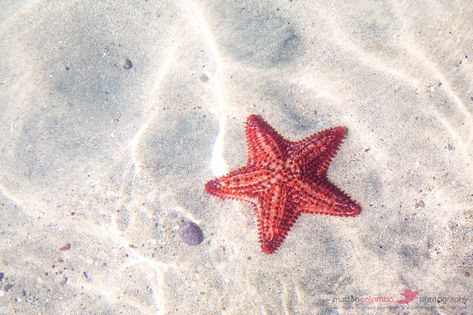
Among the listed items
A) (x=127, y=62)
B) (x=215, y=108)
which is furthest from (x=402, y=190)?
(x=127, y=62)

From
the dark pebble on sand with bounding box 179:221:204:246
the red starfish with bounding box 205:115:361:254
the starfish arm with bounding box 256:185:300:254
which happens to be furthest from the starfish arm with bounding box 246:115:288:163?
the dark pebble on sand with bounding box 179:221:204:246

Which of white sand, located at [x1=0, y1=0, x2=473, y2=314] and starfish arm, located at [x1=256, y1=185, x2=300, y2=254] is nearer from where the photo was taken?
starfish arm, located at [x1=256, y1=185, x2=300, y2=254]

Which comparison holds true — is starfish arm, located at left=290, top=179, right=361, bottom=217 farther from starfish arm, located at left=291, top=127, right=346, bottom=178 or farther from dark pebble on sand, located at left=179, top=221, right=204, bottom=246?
dark pebble on sand, located at left=179, top=221, right=204, bottom=246

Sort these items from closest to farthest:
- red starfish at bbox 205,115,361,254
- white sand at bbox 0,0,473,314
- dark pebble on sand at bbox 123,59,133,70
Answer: red starfish at bbox 205,115,361,254
white sand at bbox 0,0,473,314
dark pebble on sand at bbox 123,59,133,70

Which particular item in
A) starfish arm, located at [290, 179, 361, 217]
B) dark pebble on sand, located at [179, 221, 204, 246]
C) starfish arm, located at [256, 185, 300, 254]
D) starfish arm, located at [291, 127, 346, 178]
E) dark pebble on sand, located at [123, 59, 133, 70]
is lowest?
dark pebble on sand, located at [179, 221, 204, 246]

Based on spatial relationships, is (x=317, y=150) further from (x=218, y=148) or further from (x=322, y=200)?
(x=218, y=148)

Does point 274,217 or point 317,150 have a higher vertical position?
point 317,150

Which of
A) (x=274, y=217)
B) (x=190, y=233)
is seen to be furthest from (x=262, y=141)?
(x=190, y=233)

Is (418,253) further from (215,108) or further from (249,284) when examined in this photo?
(215,108)
